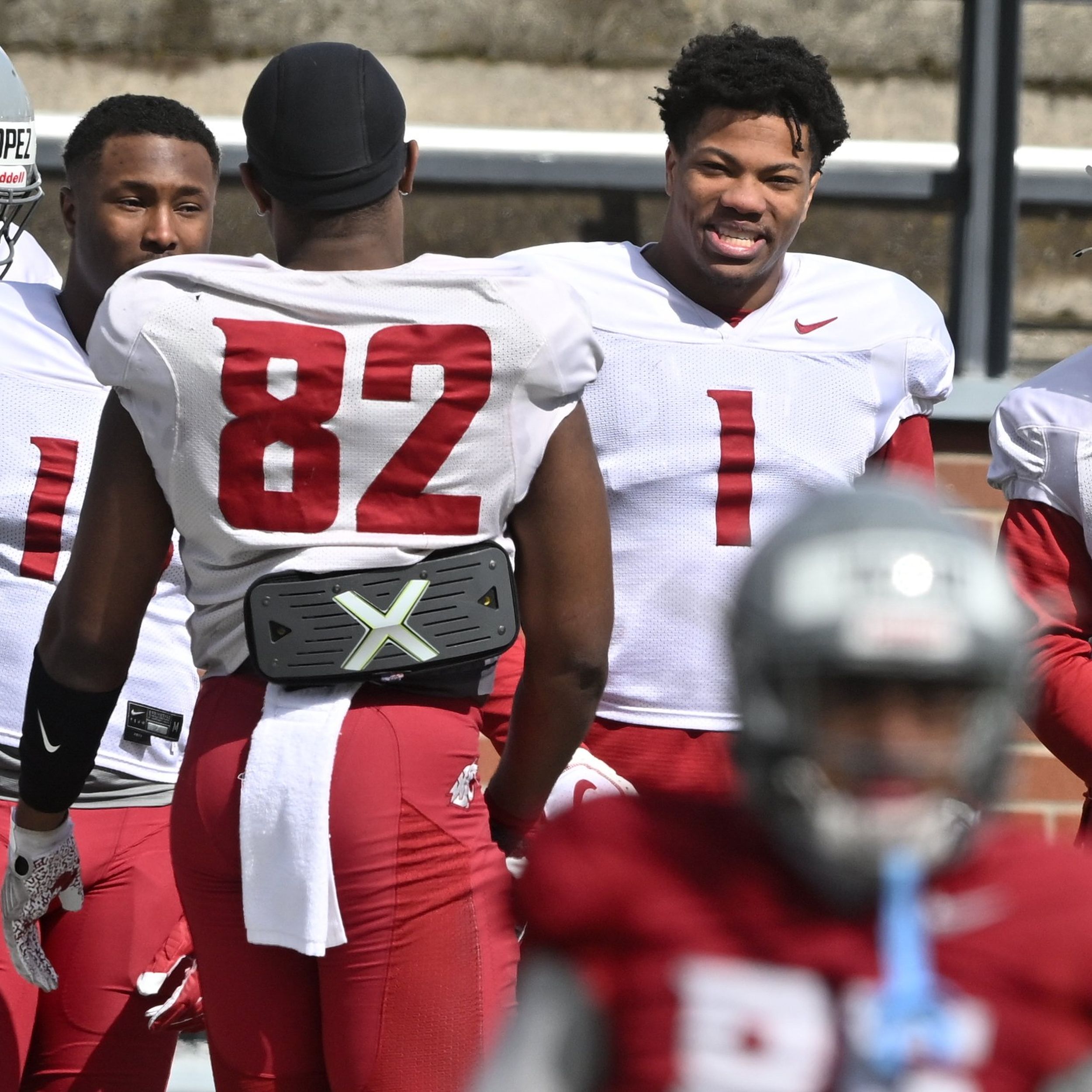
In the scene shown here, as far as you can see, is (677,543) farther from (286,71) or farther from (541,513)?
(286,71)

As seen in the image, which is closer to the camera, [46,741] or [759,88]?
[46,741]

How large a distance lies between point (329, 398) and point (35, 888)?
824mm

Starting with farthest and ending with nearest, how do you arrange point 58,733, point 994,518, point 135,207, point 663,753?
point 994,518 → point 135,207 → point 663,753 → point 58,733

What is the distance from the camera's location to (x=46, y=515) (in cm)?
277

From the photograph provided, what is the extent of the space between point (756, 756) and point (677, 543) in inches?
56.7

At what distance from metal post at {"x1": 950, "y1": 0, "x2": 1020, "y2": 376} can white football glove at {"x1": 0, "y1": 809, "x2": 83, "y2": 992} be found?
2894 millimetres

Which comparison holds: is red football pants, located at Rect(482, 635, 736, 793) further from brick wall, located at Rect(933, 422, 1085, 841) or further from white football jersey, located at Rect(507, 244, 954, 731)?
brick wall, located at Rect(933, 422, 1085, 841)

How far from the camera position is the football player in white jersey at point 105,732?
9.10 ft

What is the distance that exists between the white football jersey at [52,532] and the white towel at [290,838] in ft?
2.53

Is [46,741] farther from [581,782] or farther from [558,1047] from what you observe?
[558,1047]

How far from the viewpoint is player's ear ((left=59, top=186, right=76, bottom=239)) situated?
3.07m

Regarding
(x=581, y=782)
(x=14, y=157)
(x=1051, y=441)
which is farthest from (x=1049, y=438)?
(x=14, y=157)

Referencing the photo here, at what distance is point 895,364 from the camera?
2820 mm

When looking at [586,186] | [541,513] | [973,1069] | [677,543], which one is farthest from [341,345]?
[586,186]
